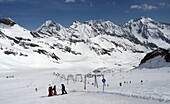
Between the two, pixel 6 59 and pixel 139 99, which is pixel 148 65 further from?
pixel 6 59

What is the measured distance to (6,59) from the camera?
18825 cm

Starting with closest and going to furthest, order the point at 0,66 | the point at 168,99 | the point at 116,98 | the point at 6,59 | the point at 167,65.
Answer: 1. the point at 168,99
2. the point at 116,98
3. the point at 167,65
4. the point at 0,66
5. the point at 6,59

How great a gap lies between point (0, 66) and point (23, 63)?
3681 cm

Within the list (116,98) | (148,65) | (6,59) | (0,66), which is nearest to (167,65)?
(148,65)

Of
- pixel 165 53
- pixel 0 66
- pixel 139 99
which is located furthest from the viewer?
pixel 0 66

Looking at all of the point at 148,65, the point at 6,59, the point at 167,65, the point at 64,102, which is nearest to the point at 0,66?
the point at 6,59

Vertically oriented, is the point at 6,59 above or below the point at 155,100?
above

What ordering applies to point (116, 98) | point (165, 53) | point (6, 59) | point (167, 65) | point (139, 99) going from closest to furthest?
point (139, 99) → point (116, 98) → point (167, 65) → point (165, 53) → point (6, 59)

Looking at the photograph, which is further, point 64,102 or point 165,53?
point 165,53

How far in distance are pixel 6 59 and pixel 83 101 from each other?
17430 centimetres

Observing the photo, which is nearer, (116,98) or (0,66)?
(116,98)

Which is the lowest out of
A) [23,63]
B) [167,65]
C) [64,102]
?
[64,102]

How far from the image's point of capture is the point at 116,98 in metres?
23.1

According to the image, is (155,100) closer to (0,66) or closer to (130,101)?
(130,101)
